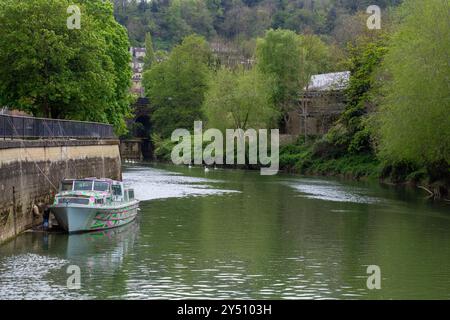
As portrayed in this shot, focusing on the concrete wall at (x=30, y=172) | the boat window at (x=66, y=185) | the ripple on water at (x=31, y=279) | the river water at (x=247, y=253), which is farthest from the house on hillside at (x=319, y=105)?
the ripple on water at (x=31, y=279)

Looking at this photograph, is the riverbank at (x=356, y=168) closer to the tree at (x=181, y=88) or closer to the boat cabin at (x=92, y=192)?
the boat cabin at (x=92, y=192)

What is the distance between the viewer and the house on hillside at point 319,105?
310ft

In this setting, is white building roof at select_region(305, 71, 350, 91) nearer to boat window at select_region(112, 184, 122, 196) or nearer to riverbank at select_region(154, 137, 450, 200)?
riverbank at select_region(154, 137, 450, 200)

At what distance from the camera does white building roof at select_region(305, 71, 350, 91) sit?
94.3m

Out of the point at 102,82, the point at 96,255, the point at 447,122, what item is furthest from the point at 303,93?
the point at 96,255

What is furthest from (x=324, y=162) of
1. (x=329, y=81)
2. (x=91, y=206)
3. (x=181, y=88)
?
(x=91, y=206)

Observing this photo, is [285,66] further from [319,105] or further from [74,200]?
[74,200]

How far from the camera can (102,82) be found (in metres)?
55.7

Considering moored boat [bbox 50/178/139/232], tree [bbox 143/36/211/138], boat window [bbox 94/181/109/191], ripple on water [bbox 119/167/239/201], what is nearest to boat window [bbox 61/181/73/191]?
moored boat [bbox 50/178/139/232]

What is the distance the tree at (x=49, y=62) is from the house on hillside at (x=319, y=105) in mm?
39250

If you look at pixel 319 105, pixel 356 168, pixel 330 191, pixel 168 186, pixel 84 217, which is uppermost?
pixel 319 105

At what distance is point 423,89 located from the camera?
46.9 metres

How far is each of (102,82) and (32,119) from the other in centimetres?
1809

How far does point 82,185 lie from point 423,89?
20.7m
